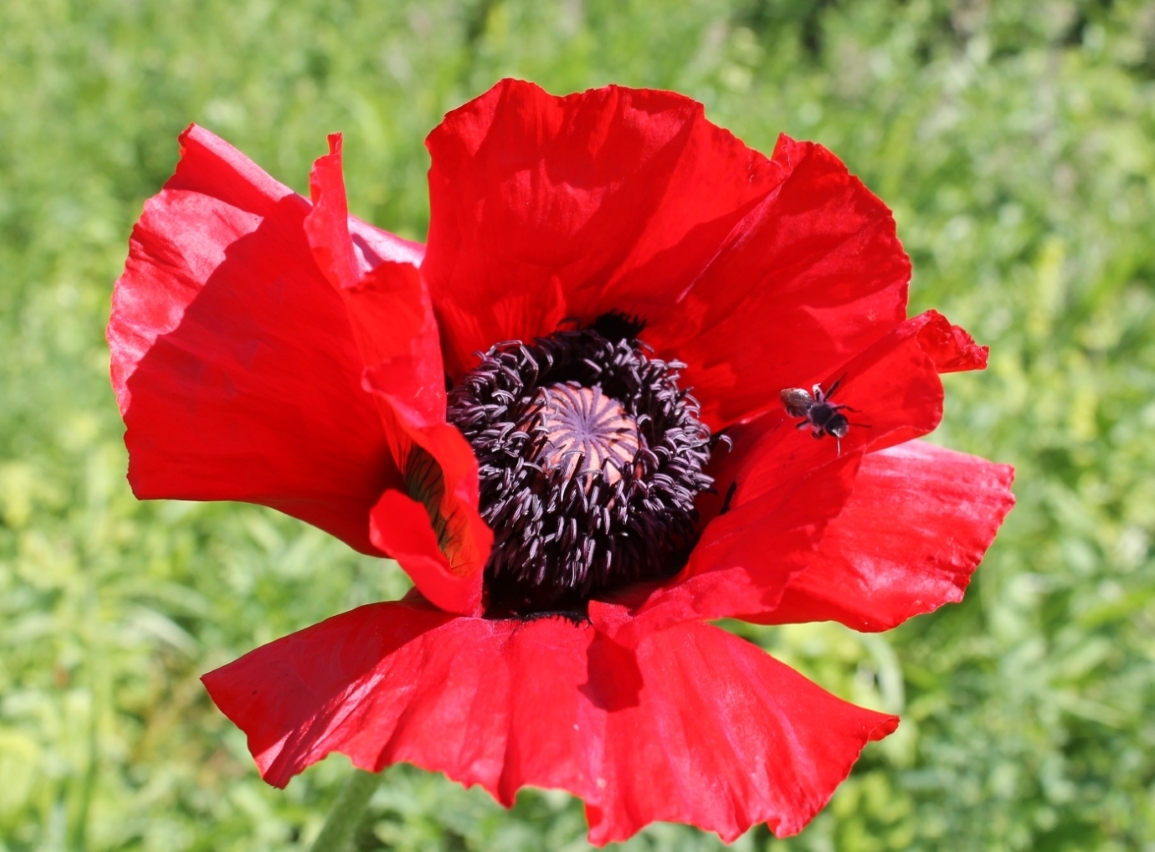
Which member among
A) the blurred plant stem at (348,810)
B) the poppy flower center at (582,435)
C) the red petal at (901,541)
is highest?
the poppy flower center at (582,435)

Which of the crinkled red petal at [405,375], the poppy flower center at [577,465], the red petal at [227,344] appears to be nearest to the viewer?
the crinkled red petal at [405,375]

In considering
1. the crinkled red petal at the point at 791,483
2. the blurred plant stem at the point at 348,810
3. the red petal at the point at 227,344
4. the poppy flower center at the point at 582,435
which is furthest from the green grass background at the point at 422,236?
the crinkled red petal at the point at 791,483

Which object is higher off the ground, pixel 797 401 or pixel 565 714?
pixel 797 401

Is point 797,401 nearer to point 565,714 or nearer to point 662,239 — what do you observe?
point 662,239

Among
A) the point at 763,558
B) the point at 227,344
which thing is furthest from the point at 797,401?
the point at 227,344

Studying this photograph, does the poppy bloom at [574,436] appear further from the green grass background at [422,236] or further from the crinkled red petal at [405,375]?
the green grass background at [422,236]

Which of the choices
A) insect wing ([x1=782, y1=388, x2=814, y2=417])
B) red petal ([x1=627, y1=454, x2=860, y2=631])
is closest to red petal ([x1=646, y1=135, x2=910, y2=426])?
insect wing ([x1=782, y1=388, x2=814, y2=417])
